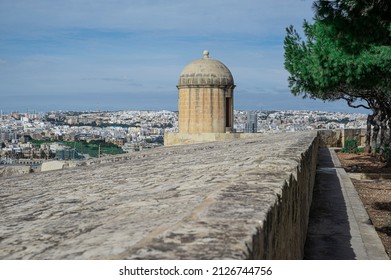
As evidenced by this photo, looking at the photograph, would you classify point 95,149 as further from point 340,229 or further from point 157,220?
point 157,220

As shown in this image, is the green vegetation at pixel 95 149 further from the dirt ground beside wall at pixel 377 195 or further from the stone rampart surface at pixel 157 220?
the stone rampart surface at pixel 157 220

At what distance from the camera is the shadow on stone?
18.9ft

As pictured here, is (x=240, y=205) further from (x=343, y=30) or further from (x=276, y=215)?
(x=343, y=30)

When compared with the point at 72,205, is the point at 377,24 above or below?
above

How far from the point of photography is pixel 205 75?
22000 millimetres

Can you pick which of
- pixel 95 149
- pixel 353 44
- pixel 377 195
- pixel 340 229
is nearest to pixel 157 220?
pixel 340 229

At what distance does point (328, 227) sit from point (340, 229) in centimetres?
18

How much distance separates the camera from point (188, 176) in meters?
3.69

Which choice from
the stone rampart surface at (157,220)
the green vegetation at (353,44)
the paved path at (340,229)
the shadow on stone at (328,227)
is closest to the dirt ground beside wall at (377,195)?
the paved path at (340,229)

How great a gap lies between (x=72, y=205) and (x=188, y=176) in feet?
3.42

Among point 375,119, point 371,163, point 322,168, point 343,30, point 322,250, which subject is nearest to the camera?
point 322,250

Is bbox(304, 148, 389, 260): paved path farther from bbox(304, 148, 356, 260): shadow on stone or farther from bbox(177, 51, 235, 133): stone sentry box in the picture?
bbox(177, 51, 235, 133): stone sentry box
